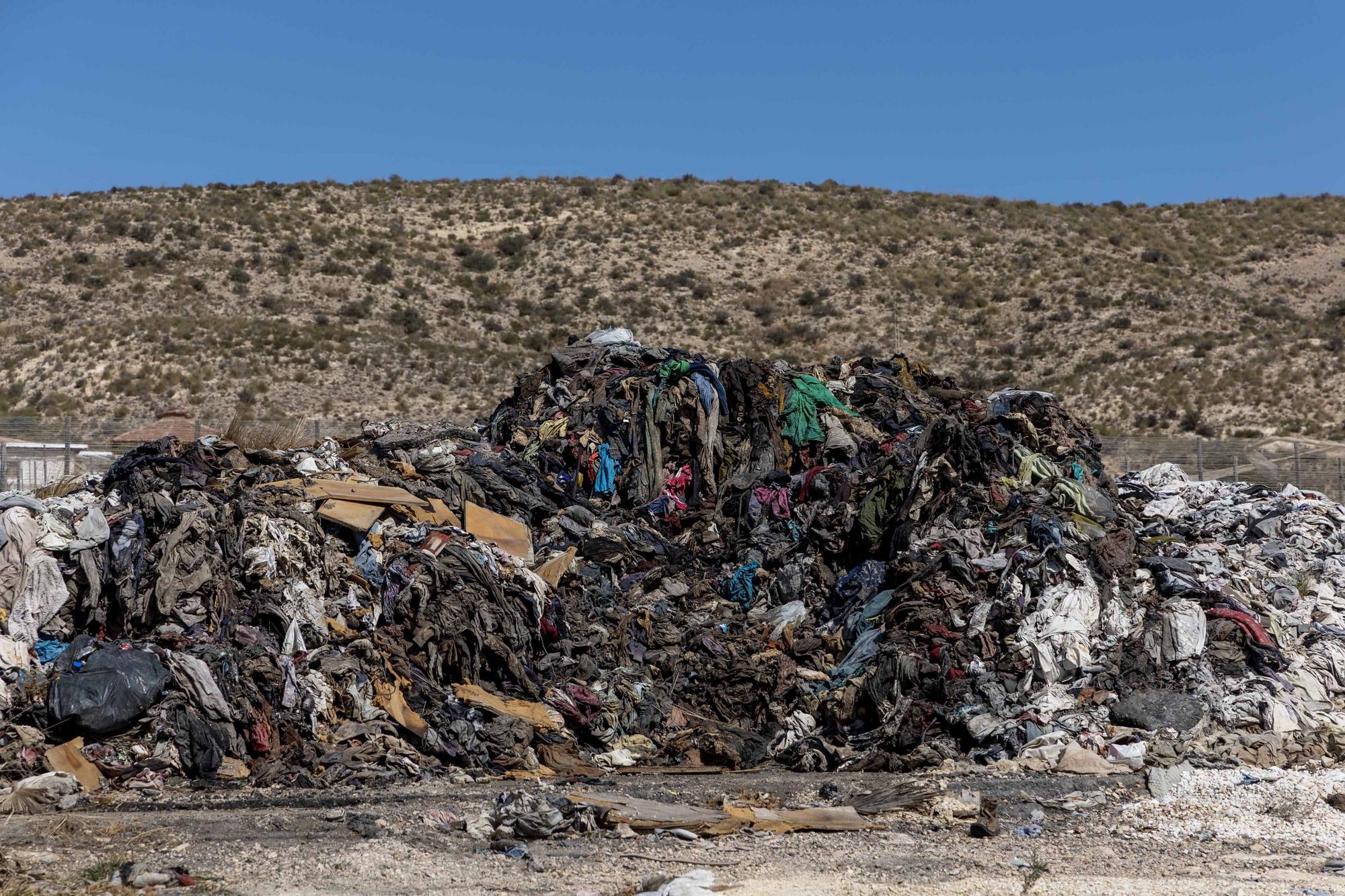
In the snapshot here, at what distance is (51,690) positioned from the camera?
8992 millimetres

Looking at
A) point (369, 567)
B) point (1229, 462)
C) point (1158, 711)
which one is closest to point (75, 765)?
point (369, 567)

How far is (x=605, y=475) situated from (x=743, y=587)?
97.2 inches

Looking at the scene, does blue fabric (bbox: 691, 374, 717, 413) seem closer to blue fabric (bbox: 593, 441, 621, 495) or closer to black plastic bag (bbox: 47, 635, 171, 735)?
blue fabric (bbox: 593, 441, 621, 495)

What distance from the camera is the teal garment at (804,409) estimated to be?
1395 centimetres

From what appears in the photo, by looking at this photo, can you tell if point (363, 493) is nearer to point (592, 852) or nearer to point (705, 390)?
point (705, 390)

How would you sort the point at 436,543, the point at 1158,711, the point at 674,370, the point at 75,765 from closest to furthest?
the point at 75,765, the point at 1158,711, the point at 436,543, the point at 674,370

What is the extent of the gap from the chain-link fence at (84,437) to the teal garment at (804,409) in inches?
234

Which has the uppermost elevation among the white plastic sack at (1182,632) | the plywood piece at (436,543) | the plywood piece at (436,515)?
the plywood piece at (436,515)

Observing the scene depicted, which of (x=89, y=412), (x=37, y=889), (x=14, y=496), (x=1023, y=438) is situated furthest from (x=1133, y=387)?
(x=37, y=889)

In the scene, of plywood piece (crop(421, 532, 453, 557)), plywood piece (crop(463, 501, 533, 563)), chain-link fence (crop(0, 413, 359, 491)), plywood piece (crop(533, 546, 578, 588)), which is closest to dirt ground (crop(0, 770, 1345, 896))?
plywood piece (crop(421, 532, 453, 557))

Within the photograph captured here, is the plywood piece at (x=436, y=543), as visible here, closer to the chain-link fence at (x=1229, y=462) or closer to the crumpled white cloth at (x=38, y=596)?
the crumpled white cloth at (x=38, y=596)

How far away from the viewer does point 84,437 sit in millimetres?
24031

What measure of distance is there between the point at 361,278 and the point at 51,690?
3474 centimetres

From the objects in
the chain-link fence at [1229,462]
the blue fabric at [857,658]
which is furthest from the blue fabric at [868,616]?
the chain-link fence at [1229,462]
